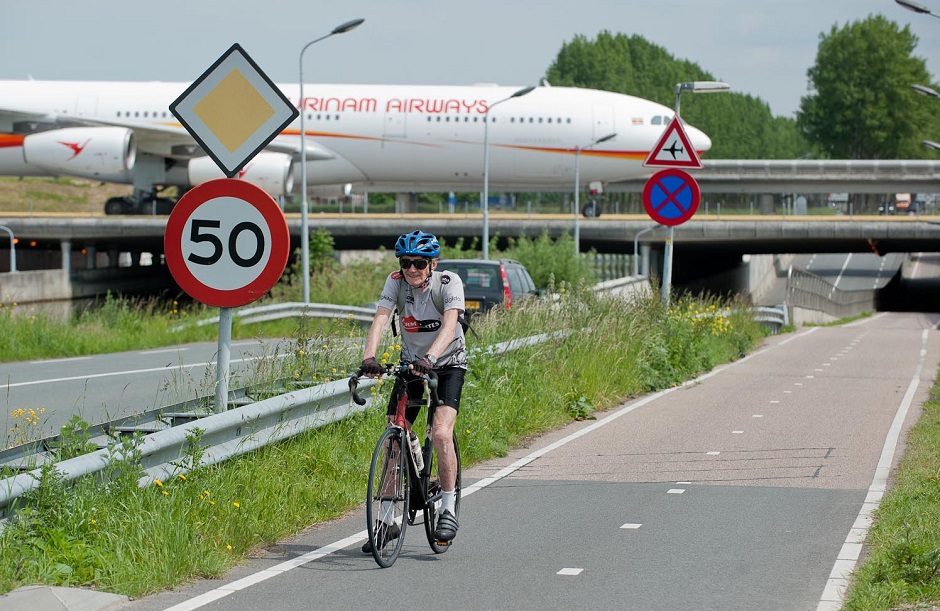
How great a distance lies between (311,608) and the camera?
6.04m

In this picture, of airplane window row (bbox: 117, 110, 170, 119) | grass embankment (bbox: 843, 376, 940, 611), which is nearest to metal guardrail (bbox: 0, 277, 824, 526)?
grass embankment (bbox: 843, 376, 940, 611)

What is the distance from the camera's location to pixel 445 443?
286 inches

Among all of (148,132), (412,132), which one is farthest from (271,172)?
(412,132)

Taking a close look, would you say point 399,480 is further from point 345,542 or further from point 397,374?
point 345,542

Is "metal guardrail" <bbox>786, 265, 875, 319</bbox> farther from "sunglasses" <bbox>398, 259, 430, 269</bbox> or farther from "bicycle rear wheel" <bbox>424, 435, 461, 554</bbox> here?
"sunglasses" <bbox>398, 259, 430, 269</bbox>

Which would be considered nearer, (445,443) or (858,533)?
(445,443)

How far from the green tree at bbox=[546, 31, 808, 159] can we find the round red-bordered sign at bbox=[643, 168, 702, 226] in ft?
327

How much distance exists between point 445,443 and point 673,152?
36.2ft

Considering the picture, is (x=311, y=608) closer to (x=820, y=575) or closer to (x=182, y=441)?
(x=182, y=441)

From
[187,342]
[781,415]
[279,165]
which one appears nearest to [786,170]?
[279,165]

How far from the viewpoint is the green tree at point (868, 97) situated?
109 m

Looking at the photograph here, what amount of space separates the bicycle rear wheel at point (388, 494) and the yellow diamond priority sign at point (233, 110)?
1.92 m

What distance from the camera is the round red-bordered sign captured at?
17.4 metres

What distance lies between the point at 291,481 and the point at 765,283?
73.4 meters
